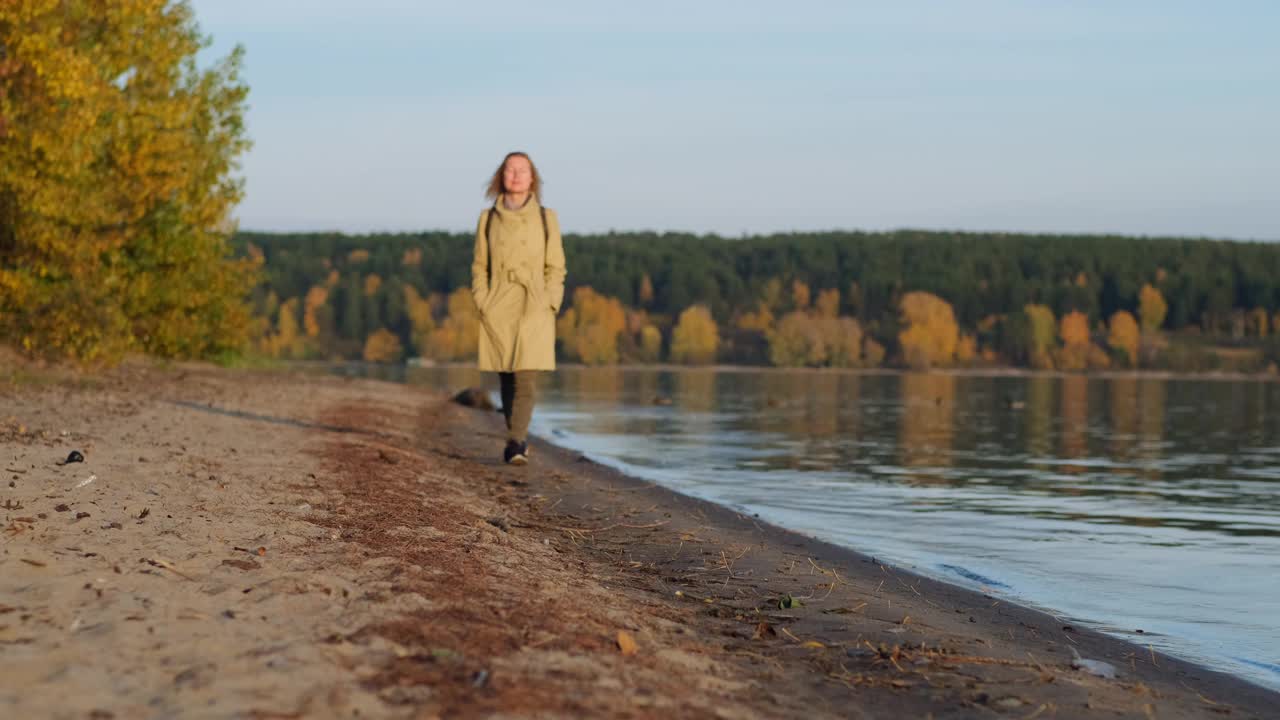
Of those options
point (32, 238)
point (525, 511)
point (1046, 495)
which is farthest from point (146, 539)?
point (32, 238)

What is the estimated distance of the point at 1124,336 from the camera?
564 feet

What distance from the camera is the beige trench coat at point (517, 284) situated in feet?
38.8

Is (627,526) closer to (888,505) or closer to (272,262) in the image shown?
(888,505)

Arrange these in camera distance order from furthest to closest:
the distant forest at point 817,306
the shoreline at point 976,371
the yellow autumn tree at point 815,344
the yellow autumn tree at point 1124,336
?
the yellow autumn tree at point 1124,336 → the distant forest at point 817,306 → the yellow autumn tree at point 815,344 → the shoreline at point 976,371

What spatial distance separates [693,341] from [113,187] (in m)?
144

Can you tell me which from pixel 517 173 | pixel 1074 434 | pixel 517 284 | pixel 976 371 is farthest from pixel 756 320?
pixel 517 173

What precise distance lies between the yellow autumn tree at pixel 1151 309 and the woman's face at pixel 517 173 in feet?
607

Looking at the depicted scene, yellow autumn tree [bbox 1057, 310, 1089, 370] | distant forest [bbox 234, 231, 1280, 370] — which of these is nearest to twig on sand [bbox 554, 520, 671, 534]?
distant forest [bbox 234, 231, 1280, 370]

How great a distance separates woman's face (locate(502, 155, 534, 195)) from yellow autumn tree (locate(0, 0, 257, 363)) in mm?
11166

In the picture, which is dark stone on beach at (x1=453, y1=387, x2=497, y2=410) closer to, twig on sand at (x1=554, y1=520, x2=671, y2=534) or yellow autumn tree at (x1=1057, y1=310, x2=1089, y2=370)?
twig on sand at (x1=554, y1=520, x2=671, y2=534)

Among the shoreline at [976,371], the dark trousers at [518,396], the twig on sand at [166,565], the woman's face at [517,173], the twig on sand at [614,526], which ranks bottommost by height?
the shoreline at [976,371]

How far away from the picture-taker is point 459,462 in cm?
1424

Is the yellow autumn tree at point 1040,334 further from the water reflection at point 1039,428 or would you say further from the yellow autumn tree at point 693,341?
the water reflection at point 1039,428

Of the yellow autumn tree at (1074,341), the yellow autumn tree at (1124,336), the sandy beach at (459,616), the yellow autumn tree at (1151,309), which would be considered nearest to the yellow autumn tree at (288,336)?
the yellow autumn tree at (1074,341)
